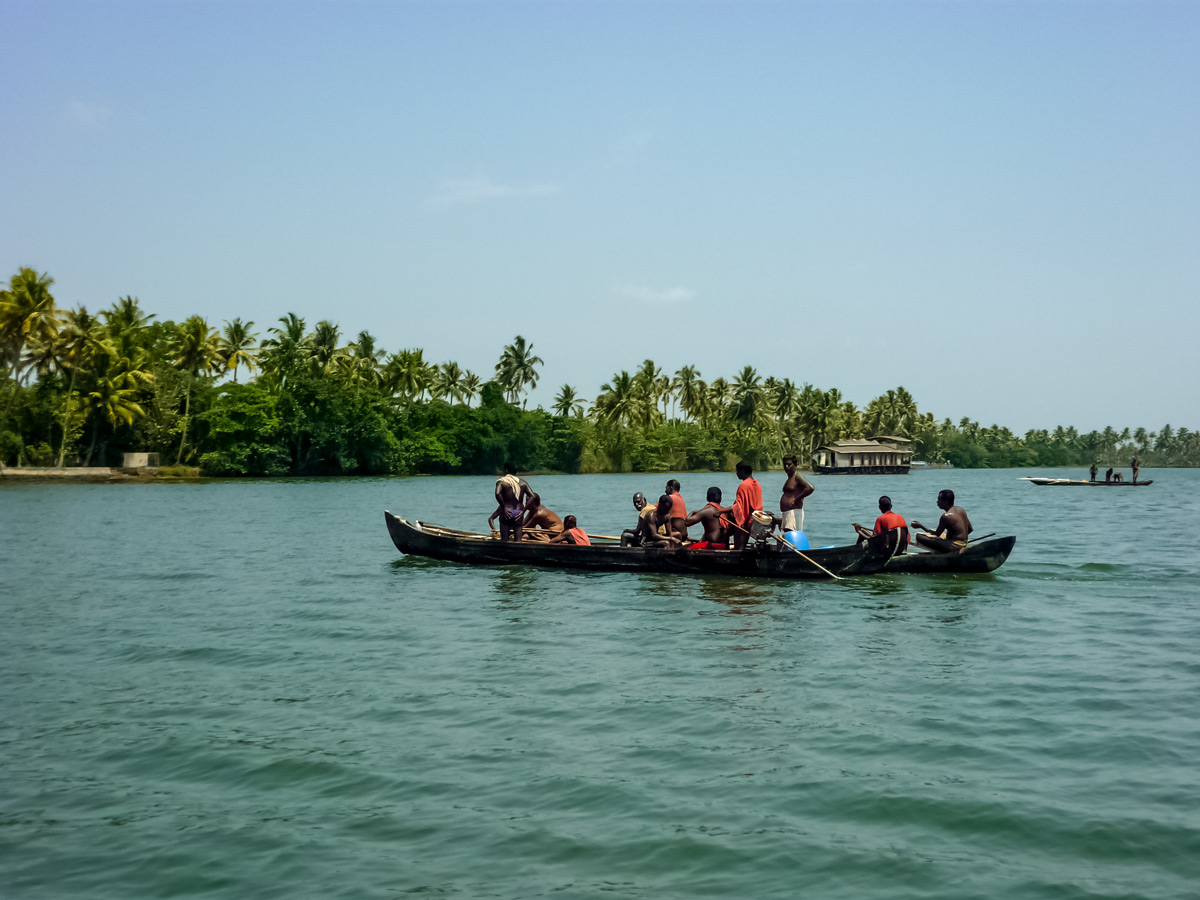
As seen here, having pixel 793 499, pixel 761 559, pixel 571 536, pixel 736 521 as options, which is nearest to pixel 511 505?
pixel 571 536

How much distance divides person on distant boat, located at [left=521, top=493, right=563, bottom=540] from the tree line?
56.4 metres

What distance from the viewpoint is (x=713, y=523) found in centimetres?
1925

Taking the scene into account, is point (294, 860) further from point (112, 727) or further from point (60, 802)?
point (112, 727)

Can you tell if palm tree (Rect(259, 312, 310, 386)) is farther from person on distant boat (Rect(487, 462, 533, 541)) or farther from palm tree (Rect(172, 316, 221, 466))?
person on distant boat (Rect(487, 462, 533, 541))

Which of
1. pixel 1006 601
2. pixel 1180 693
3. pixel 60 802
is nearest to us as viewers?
pixel 60 802

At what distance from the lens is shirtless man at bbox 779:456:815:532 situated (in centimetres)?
1834

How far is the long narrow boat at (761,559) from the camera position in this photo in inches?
729

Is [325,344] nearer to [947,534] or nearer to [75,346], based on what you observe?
[75,346]

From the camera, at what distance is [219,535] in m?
32.2

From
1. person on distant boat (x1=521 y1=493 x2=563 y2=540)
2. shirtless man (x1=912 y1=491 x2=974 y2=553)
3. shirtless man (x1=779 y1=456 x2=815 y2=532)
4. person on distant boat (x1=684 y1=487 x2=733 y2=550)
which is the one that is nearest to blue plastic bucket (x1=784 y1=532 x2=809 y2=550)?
shirtless man (x1=779 y1=456 x2=815 y2=532)

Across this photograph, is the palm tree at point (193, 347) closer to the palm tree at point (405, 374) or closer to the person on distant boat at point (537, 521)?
the palm tree at point (405, 374)

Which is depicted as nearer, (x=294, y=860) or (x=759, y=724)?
(x=294, y=860)

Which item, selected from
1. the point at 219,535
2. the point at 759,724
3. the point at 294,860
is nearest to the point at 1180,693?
the point at 759,724

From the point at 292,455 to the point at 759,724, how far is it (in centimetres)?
7790
